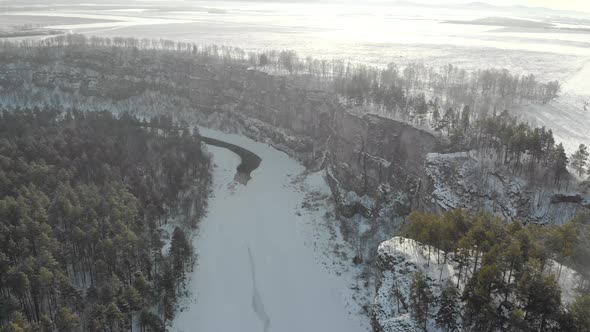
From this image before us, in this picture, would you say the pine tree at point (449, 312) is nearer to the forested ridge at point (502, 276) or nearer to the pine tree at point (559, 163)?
the forested ridge at point (502, 276)

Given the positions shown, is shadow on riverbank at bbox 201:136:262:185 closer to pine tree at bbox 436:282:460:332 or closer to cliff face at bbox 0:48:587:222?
cliff face at bbox 0:48:587:222

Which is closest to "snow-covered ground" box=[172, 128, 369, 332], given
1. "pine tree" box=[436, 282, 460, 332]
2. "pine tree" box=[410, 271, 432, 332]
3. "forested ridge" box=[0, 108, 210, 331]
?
"forested ridge" box=[0, 108, 210, 331]

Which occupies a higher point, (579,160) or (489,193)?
(579,160)

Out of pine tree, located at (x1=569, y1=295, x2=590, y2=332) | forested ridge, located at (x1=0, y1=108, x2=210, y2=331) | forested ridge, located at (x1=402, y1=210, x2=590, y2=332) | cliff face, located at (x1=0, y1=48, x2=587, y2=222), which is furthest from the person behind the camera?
cliff face, located at (x1=0, y1=48, x2=587, y2=222)

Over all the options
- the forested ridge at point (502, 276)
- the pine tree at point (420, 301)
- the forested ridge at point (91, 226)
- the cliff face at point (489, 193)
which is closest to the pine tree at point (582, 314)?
the forested ridge at point (502, 276)

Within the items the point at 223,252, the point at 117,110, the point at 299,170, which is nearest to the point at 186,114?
the point at 117,110

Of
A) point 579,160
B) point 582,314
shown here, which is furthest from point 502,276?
point 579,160

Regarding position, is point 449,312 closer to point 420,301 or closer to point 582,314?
point 420,301
